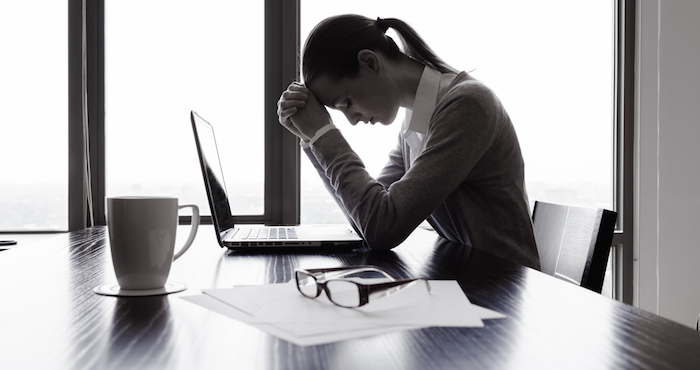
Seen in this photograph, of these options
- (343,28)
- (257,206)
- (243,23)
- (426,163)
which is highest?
(243,23)

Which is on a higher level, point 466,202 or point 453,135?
point 453,135

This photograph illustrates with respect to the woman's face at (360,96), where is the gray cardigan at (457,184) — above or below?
below

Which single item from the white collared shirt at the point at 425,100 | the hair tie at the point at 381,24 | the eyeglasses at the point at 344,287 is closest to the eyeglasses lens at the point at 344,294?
the eyeglasses at the point at 344,287

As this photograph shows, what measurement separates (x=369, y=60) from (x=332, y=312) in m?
0.86

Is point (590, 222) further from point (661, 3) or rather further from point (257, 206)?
point (661, 3)

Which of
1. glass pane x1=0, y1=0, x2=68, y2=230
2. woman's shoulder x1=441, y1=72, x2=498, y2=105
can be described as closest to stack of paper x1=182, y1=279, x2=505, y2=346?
woman's shoulder x1=441, y1=72, x2=498, y2=105

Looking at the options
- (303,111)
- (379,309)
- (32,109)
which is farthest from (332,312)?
(32,109)

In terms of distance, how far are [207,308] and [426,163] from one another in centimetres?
60

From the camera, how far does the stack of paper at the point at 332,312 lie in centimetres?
37

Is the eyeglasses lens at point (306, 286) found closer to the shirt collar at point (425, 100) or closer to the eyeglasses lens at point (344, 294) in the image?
the eyeglasses lens at point (344, 294)

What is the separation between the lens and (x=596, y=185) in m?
2.19

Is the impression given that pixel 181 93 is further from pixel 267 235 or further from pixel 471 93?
pixel 471 93

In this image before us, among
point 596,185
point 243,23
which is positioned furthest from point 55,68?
point 596,185

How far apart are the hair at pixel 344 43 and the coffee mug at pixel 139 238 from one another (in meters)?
0.69
